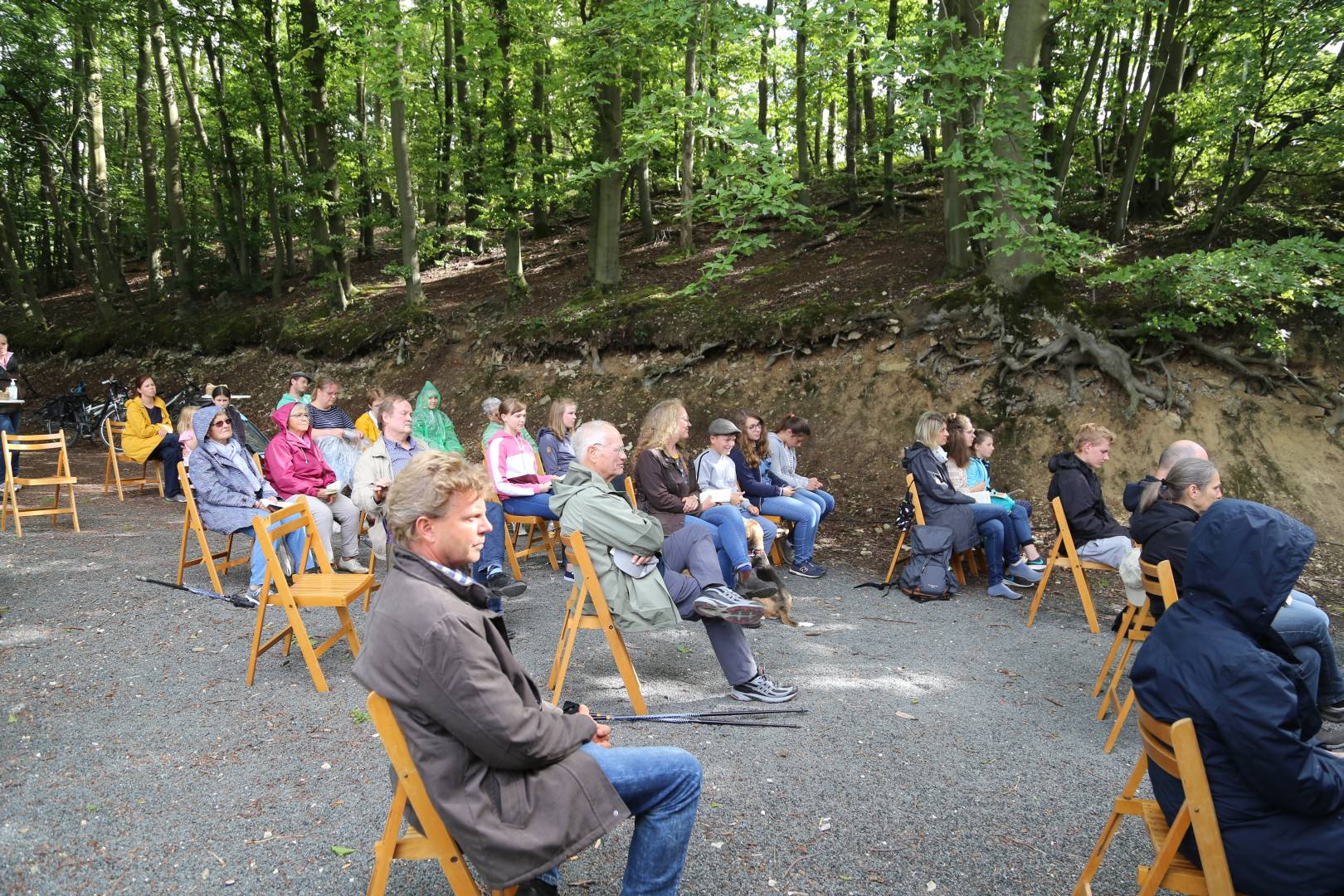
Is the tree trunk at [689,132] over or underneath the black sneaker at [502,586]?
over

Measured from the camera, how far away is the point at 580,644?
18.2ft

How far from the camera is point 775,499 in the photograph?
768cm

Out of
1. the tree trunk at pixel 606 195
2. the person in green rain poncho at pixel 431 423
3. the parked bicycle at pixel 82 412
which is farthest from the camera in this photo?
the parked bicycle at pixel 82 412

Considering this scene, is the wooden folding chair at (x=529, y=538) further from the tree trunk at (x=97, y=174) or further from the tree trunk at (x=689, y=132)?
the tree trunk at (x=97, y=174)

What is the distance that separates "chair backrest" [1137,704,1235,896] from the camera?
2141 mm

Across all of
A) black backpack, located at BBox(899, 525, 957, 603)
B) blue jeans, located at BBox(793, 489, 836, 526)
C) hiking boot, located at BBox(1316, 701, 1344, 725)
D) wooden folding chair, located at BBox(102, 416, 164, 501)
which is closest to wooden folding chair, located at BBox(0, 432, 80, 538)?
wooden folding chair, located at BBox(102, 416, 164, 501)

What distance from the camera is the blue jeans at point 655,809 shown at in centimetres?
238

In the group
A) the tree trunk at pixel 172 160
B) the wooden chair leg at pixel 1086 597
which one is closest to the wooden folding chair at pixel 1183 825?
the wooden chair leg at pixel 1086 597

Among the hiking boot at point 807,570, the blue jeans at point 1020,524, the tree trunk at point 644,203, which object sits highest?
the tree trunk at point 644,203

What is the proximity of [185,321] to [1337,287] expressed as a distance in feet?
71.7

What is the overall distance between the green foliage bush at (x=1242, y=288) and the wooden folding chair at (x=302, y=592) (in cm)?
822

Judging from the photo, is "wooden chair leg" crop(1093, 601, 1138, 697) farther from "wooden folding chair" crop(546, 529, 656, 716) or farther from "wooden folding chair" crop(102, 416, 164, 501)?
"wooden folding chair" crop(102, 416, 164, 501)

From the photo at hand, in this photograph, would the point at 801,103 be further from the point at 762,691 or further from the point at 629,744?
the point at 629,744

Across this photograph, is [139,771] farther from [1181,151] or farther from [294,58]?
[294,58]
